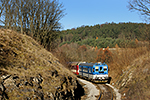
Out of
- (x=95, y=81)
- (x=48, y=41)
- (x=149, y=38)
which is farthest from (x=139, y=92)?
(x=48, y=41)

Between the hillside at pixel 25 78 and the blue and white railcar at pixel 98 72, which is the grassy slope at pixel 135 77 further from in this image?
the hillside at pixel 25 78

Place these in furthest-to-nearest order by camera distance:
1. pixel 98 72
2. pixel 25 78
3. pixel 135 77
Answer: pixel 98 72, pixel 135 77, pixel 25 78

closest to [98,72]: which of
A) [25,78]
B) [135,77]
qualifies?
[135,77]

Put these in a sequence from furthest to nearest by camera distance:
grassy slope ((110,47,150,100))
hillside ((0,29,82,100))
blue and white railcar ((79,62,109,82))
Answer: blue and white railcar ((79,62,109,82)) → grassy slope ((110,47,150,100)) → hillside ((0,29,82,100))

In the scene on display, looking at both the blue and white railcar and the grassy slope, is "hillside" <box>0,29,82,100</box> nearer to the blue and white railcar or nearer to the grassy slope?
the grassy slope

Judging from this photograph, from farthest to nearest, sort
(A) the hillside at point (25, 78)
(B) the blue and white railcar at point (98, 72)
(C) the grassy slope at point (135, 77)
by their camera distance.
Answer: (B) the blue and white railcar at point (98, 72), (C) the grassy slope at point (135, 77), (A) the hillside at point (25, 78)

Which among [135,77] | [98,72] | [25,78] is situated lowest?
[98,72]

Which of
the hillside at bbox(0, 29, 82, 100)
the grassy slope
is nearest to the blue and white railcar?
the grassy slope

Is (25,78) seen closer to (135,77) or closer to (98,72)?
(135,77)

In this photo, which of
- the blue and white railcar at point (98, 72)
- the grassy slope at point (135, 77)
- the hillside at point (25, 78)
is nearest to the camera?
the hillside at point (25, 78)

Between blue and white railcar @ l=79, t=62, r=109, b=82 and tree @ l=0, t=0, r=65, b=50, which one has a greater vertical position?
tree @ l=0, t=0, r=65, b=50

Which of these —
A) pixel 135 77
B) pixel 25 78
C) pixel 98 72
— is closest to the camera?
pixel 25 78

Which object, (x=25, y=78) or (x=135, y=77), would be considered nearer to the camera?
(x=25, y=78)

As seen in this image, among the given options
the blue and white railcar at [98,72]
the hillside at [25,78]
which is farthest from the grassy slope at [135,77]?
the hillside at [25,78]
